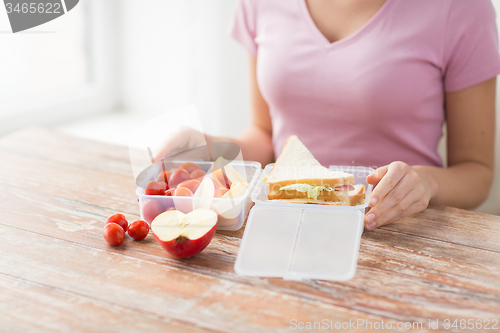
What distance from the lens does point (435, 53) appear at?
0.99 meters

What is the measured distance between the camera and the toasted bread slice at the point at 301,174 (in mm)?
750

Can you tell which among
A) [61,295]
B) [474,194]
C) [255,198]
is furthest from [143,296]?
[474,194]

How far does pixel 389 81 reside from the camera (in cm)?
101

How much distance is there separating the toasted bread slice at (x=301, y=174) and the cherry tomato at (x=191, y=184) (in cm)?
12

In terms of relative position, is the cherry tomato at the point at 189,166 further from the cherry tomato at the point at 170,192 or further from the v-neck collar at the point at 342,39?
the v-neck collar at the point at 342,39

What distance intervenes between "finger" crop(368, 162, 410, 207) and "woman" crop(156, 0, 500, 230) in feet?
0.43

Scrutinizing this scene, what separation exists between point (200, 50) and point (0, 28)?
0.81m

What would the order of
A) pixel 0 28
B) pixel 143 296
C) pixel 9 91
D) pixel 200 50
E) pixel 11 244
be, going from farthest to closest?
pixel 200 50
pixel 9 91
pixel 0 28
pixel 11 244
pixel 143 296

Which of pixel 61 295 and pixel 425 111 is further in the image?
pixel 425 111

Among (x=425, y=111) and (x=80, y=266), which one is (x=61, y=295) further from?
(x=425, y=111)

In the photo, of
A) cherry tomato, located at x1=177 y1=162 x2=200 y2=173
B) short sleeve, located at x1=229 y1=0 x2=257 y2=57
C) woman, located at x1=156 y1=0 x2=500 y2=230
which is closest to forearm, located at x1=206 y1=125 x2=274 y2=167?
woman, located at x1=156 y1=0 x2=500 y2=230

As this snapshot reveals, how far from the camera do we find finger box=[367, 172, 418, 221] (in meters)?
0.77

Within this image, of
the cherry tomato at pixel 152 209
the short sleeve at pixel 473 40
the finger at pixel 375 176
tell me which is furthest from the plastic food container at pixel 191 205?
the short sleeve at pixel 473 40

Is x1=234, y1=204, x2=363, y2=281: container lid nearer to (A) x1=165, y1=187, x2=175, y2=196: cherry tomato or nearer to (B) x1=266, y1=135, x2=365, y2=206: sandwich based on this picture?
(B) x1=266, y1=135, x2=365, y2=206: sandwich
